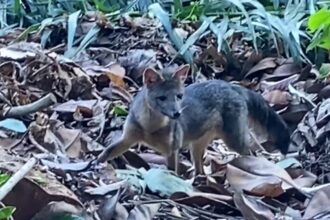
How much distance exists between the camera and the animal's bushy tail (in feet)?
19.2

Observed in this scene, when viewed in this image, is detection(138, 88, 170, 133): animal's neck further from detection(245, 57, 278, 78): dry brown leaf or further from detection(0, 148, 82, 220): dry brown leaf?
detection(245, 57, 278, 78): dry brown leaf

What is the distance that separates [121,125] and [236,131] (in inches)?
27.6

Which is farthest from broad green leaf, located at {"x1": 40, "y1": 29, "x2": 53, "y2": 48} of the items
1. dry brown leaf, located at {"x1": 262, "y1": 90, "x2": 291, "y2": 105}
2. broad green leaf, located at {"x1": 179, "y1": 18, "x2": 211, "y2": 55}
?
dry brown leaf, located at {"x1": 262, "y1": 90, "x2": 291, "y2": 105}

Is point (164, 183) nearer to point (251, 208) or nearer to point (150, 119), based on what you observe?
point (251, 208)

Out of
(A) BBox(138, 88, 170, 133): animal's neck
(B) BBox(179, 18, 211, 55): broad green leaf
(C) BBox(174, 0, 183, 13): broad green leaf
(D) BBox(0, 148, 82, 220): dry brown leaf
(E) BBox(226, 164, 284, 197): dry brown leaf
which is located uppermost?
(D) BBox(0, 148, 82, 220): dry brown leaf

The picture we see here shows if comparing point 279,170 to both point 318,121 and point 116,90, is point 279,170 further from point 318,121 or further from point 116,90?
point 116,90

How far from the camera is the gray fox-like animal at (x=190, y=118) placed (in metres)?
5.43

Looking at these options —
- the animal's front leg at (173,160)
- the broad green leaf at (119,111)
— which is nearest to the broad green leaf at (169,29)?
the broad green leaf at (119,111)

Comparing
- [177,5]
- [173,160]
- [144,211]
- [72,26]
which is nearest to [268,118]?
[173,160]

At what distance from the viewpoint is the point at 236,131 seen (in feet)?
19.1

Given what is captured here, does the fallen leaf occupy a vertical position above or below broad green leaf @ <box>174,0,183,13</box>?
above

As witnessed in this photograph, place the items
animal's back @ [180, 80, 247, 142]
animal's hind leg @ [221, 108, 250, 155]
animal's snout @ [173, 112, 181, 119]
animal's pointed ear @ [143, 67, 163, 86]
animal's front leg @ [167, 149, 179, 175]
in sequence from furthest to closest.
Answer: animal's hind leg @ [221, 108, 250, 155], animal's back @ [180, 80, 247, 142], animal's pointed ear @ [143, 67, 163, 86], animal's front leg @ [167, 149, 179, 175], animal's snout @ [173, 112, 181, 119]

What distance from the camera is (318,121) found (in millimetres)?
5613

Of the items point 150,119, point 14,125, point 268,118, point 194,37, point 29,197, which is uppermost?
point 29,197
